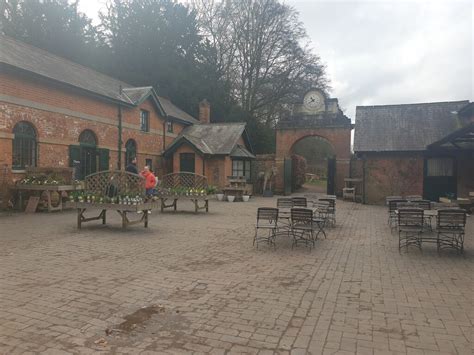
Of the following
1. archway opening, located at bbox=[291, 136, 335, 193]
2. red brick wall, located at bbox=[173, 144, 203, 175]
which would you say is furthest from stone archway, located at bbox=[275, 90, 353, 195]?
archway opening, located at bbox=[291, 136, 335, 193]

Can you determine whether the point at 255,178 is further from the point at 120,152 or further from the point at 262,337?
the point at 262,337

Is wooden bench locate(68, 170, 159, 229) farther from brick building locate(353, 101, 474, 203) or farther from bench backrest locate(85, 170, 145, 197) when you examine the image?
brick building locate(353, 101, 474, 203)

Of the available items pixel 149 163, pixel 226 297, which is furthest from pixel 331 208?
pixel 149 163

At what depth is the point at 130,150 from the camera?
21594 millimetres

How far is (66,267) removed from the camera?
247 inches

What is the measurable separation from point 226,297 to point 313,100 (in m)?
22.2

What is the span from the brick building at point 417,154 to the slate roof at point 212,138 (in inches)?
322

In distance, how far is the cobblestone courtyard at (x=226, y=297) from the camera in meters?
3.71

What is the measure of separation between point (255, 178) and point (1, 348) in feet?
76.5

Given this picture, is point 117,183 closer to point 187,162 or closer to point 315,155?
point 187,162

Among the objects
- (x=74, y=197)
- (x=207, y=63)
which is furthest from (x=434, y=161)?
(x=207, y=63)

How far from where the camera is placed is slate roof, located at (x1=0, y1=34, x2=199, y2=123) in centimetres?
1424

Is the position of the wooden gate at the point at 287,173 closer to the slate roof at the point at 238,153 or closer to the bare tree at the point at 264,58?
the slate roof at the point at 238,153

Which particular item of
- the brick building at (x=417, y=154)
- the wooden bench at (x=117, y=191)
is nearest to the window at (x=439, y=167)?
the brick building at (x=417, y=154)
